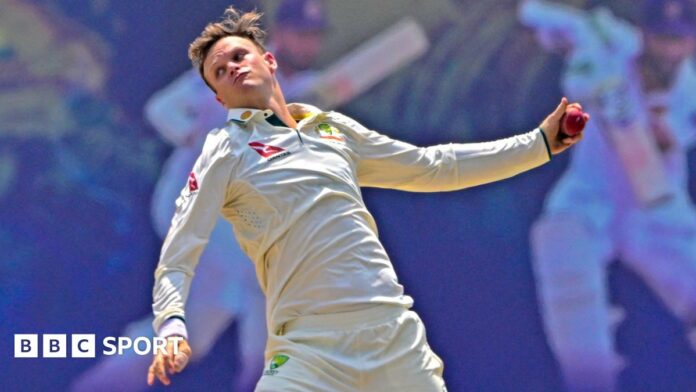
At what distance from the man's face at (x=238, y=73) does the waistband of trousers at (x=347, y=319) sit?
0.61m

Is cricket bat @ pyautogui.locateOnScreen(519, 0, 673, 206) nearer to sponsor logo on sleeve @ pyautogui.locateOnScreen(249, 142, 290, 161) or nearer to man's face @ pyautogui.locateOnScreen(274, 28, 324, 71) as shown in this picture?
man's face @ pyautogui.locateOnScreen(274, 28, 324, 71)

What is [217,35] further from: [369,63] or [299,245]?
[369,63]

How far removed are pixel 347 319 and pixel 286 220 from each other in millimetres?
286

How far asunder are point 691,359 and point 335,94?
1877mm

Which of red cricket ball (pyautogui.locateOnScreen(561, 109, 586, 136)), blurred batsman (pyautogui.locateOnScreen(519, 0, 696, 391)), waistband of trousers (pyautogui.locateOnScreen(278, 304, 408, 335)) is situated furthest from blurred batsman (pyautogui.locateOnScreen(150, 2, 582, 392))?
blurred batsman (pyautogui.locateOnScreen(519, 0, 696, 391))

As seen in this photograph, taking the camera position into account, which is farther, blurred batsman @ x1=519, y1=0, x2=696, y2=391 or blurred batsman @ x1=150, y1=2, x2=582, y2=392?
blurred batsman @ x1=519, y1=0, x2=696, y2=391

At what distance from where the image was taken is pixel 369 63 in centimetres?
569

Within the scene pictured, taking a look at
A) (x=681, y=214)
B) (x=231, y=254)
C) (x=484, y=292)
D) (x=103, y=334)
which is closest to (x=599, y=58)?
(x=681, y=214)

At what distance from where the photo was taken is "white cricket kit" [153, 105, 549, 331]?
3244 mm

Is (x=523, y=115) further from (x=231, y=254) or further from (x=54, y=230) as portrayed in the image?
(x=54, y=230)

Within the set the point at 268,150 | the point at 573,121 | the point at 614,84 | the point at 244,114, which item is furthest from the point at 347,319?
the point at 614,84

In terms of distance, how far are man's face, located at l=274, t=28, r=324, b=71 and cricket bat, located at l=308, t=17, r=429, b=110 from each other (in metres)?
0.09

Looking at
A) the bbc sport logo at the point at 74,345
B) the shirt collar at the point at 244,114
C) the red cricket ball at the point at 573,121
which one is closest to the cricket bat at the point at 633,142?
the bbc sport logo at the point at 74,345

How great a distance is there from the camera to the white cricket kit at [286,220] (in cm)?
324
